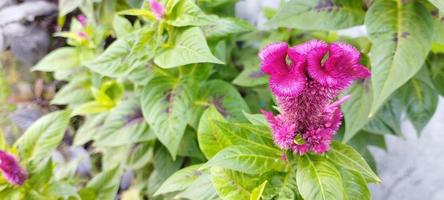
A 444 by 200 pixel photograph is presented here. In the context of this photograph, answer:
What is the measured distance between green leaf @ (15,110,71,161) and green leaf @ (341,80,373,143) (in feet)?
2.07

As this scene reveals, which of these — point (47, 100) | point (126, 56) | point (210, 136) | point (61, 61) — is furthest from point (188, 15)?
point (47, 100)

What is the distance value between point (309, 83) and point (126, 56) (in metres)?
0.56

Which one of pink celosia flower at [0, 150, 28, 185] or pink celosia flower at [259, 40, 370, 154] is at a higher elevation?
pink celosia flower at [259, 40, 370, 154]

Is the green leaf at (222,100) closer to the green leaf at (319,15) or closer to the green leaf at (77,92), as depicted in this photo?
the green leaf at (319,15)

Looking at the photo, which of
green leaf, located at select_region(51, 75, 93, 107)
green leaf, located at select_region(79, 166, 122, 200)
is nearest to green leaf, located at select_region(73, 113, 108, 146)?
green leaf, located at select_region(51, 75, 93, 107)

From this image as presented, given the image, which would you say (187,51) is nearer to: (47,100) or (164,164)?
(164,164)

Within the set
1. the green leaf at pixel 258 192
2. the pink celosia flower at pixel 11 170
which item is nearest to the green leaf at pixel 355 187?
the green leaf at pixel 258 192

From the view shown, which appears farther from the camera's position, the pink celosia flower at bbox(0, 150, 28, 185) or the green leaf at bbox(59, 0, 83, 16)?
the green leaf at bbox(59, 0, 83, 16)

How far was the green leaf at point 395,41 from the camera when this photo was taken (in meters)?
0.86

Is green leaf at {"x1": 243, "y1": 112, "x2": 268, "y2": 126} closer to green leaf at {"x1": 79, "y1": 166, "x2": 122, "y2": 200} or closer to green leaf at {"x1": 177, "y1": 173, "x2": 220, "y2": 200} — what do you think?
green leaf at {"x1": 177, "y1": 173, "x2": 220, "y2": 200}

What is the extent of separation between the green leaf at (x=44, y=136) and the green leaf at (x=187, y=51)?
25 centimetres

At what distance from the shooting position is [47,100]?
190 centimetres

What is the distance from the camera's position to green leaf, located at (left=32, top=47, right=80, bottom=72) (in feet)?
4.59

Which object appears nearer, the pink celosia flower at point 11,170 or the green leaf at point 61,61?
the pink celosia flower at point 11,170
